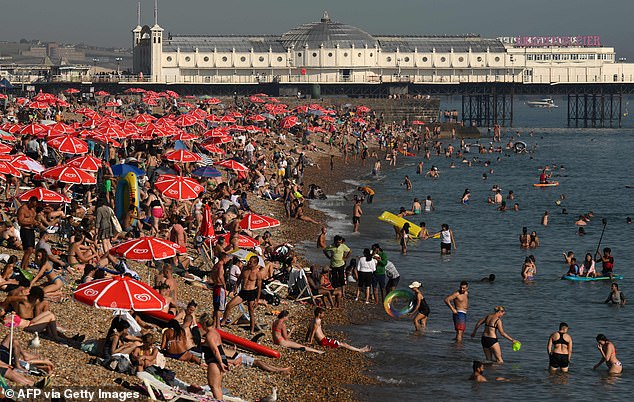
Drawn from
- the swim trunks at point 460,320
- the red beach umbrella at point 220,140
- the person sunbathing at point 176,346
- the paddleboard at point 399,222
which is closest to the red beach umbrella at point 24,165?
the person sunbathing at point 176,346

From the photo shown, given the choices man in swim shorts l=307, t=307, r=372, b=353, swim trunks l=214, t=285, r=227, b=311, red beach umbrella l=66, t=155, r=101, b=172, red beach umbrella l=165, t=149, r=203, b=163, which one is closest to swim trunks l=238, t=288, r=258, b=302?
swim trunks l=214, t=285, r=227, b=311

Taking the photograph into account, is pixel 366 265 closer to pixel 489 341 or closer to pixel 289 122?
pixel 489 341

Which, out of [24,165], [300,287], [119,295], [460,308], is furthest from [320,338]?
[24,165]

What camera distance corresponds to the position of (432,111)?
349 ft

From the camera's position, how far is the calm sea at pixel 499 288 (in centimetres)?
1894

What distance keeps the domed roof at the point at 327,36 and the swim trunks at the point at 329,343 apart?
103 meters

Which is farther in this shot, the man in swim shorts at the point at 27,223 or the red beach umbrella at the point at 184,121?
the red beach umbrella at the point at 184,121

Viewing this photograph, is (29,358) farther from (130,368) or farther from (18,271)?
(18,271)

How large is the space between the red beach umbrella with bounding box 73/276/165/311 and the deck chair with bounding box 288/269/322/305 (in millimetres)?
8059

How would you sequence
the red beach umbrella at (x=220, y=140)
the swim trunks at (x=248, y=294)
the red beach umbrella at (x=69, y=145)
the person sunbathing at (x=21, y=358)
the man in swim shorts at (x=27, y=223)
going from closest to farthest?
the person sunbathing at (x=21, y=358) → the swim trunks at (x=248, y=294) → the man in swim shorts at (x=27, y=223) → the red beach umbrella at (x=69, y=145) → the red beach umbrella at (x=220, y=140)

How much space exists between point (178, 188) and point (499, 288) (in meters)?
8.86

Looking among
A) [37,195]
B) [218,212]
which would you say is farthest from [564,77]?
[37,195]

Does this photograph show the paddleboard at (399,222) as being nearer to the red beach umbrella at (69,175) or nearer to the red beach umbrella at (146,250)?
the red beach umbrella at (69,175)

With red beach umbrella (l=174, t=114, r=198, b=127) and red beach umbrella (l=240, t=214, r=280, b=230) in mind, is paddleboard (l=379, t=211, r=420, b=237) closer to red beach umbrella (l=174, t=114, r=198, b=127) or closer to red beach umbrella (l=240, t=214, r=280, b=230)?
red beach umbrella (l=240, t=214, r=280, b=230)
